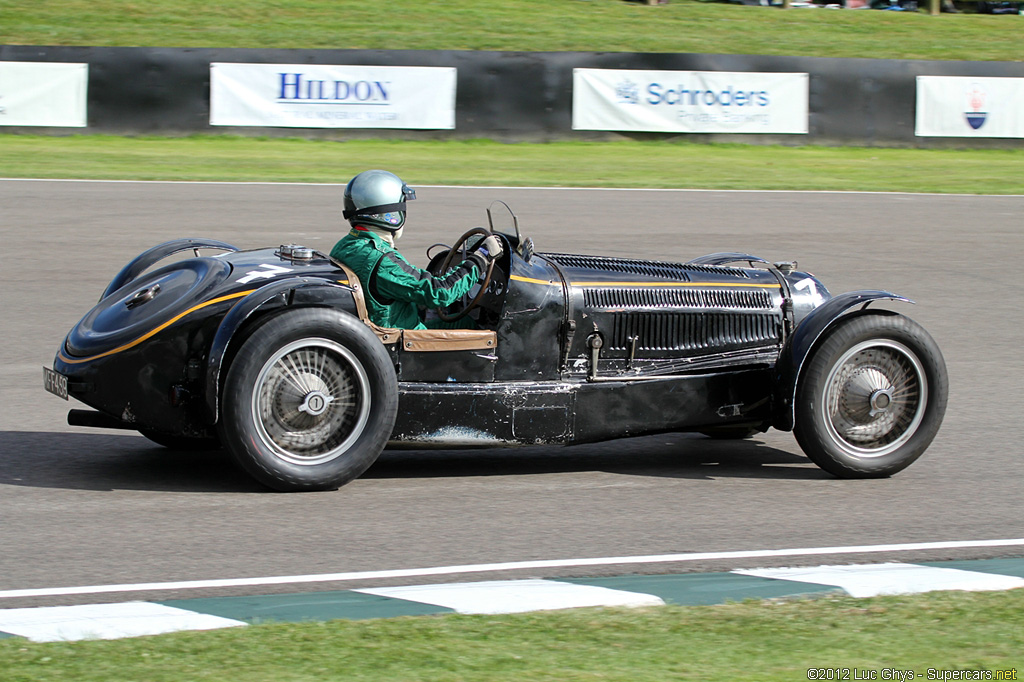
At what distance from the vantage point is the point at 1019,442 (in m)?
6.80

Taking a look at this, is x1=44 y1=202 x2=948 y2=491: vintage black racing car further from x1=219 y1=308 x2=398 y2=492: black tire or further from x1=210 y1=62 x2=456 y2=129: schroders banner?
x1=210 y1=62 x2=456 y2=129: schroders banner

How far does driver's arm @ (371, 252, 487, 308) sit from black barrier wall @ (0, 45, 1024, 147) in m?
14.7

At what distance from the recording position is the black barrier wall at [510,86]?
1994cm

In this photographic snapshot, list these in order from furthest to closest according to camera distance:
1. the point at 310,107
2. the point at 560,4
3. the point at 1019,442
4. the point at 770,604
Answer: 1. the point at 560,4
2. the point at 310,107
3. the point at 1019,442
4. the point at 770,604

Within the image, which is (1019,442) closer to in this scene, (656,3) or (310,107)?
(310,107)

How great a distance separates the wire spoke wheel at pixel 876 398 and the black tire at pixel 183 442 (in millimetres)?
2825

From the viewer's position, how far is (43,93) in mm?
20047

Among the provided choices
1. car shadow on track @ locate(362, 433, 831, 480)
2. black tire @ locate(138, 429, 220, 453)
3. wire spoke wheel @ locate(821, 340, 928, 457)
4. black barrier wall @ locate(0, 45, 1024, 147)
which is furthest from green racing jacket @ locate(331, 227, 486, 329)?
black barrier wall @ locate(0, 45, 1024, 147)

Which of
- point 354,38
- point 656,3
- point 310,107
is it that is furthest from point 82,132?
point 656,3

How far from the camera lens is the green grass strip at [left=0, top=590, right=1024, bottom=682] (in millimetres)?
3639

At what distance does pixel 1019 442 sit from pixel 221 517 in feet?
13.5

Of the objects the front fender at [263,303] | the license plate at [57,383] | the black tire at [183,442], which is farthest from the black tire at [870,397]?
the license plate at [57,383]

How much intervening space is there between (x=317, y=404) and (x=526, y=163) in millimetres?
14241

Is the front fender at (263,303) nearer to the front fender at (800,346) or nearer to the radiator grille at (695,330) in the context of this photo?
the radiator grille at (695,330)
